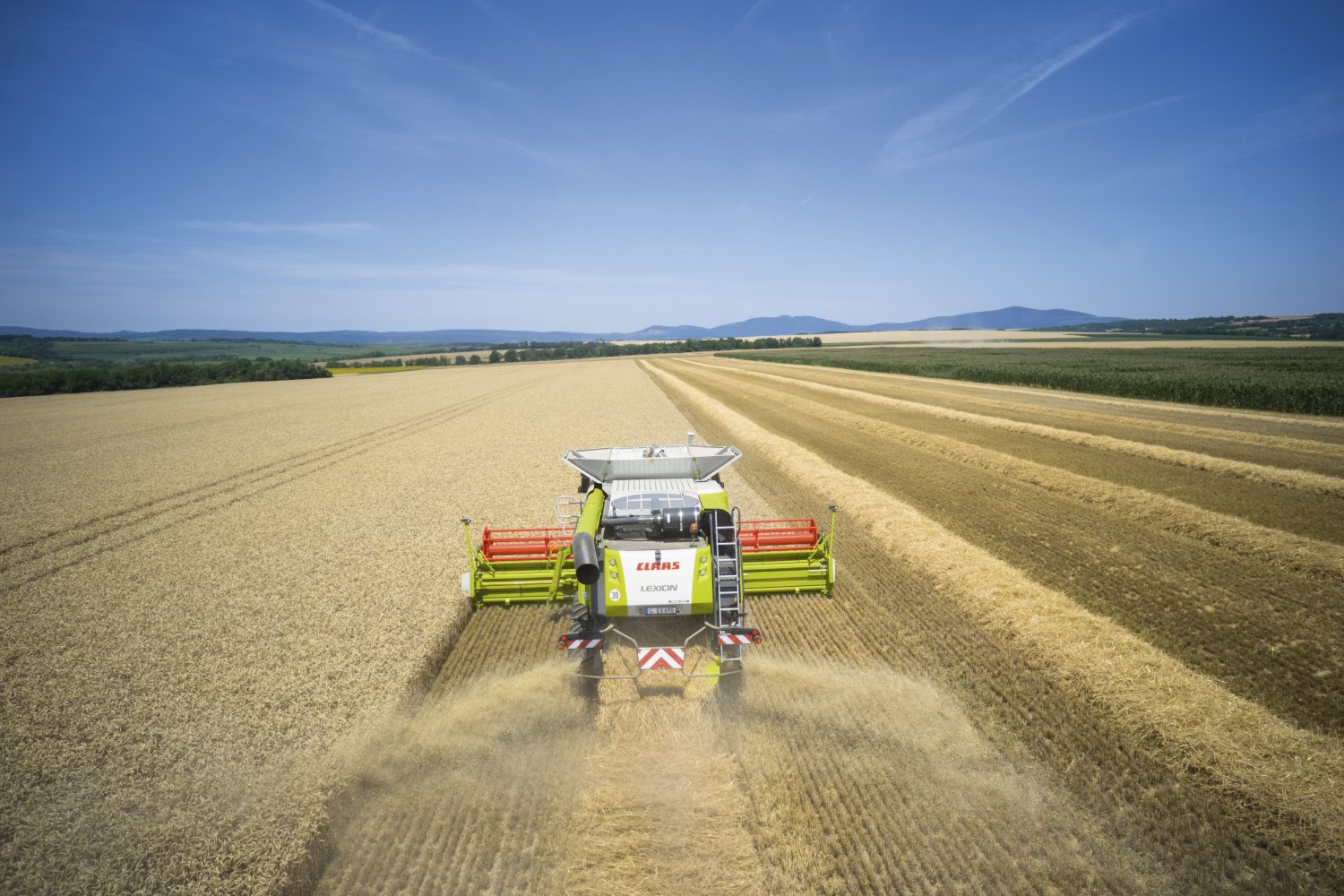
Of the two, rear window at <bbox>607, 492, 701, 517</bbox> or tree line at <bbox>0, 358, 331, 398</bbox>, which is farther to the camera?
tree line at <bbox>0, 358, 331, 398</bbox>

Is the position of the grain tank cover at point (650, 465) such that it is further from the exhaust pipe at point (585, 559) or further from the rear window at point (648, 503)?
the exhaust pipe at point (585, 559)

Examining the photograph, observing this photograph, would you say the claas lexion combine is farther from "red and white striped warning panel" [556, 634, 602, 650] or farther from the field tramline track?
the field tramline track

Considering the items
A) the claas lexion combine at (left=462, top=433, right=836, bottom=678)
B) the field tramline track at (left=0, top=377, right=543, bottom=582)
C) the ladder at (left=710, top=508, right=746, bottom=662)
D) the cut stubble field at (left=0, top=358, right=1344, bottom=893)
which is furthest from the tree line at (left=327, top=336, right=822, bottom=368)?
the ladder at (left=710, top=508, right=746, bottom=662)

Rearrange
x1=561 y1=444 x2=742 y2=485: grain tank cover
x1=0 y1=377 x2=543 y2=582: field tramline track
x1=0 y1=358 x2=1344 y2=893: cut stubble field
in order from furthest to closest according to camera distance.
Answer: x1=0 y1=377 x2=543 y2=582: field tramline track
x1=561 y1=444 x2=742 y2=485: grain tank cover
x1=0 y1=358 x2=1344 y2=893: cut stubble field

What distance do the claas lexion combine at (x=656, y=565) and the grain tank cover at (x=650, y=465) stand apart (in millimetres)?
17

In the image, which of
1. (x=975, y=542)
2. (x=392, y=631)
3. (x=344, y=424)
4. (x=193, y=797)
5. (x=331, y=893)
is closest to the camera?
(x=331, y=893)

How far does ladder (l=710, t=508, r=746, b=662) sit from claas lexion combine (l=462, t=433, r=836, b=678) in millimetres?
14

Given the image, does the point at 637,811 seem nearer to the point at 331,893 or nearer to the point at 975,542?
the point at 331,893

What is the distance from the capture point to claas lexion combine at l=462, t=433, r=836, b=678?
708 cm

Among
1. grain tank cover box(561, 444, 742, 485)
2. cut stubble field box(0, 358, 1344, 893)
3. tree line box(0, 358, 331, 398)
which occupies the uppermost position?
tree line box(0, 358, 331, 398)

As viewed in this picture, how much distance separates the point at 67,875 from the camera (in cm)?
478

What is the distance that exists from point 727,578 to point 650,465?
322cm

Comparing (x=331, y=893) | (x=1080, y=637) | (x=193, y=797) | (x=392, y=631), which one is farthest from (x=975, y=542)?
(x=193, y=797)

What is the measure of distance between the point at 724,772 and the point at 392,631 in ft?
18.7
